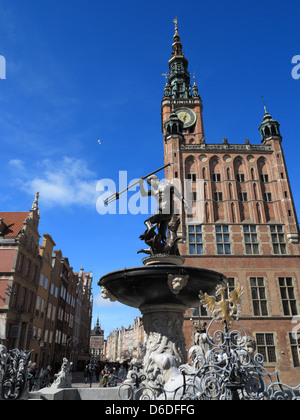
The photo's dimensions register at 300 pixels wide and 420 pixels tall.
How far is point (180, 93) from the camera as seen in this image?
42.2 m

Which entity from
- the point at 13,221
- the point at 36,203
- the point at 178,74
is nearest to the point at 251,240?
the point at 36,203

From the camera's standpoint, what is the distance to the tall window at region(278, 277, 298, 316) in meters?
23.5

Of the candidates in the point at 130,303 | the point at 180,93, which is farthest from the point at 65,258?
the point at 130,303

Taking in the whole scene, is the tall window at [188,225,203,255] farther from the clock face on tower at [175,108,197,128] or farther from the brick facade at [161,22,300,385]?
the clock face on tower at [175,108,197,128]

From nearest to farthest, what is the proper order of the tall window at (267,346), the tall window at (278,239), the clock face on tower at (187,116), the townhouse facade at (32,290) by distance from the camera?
1. the tall window at (267,346)
2. the townhouse facade at (32,290)
3. the tall window at (278,239)
4. the clock face on tower at (187,116)

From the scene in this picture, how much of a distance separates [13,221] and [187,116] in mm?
24755

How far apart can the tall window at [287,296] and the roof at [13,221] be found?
22618 millimetres

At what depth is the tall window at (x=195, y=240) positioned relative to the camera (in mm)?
25266

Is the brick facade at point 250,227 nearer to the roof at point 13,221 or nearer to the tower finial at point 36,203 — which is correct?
the tower finial at point 36,203

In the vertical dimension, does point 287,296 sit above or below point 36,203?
below

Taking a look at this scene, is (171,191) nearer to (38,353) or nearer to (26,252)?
(26,252)

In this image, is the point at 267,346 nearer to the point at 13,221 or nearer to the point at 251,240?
the point at 251,240

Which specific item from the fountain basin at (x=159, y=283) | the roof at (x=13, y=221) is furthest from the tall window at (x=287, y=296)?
the roof at (x=13, y=221)

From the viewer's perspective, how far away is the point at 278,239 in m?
25.7
